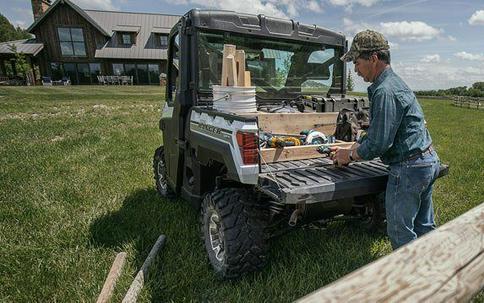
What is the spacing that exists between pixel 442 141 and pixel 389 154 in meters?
9.07

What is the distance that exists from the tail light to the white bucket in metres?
0.64

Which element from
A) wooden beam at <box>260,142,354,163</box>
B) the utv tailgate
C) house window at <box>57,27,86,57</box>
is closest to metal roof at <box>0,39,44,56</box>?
house window at <box>57,27,86,57</box>

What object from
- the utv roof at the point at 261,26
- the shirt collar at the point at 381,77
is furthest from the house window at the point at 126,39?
the shirt collar at the point at 381,77

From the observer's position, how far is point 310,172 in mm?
2854

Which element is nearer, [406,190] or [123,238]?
[406,190]

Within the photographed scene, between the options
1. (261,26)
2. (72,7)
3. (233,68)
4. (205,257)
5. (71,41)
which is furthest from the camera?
(71,41)

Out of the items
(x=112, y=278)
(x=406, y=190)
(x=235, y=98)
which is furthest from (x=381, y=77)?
(x=112, y=278)

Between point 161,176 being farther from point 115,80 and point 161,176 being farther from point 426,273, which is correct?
point 115,80

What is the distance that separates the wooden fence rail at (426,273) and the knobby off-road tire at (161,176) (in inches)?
158

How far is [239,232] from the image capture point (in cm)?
293

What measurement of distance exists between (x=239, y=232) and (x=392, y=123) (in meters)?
1.45

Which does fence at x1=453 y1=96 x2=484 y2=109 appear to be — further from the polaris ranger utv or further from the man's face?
the man's face

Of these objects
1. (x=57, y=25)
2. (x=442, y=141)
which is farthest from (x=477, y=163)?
(x=57, y=25)

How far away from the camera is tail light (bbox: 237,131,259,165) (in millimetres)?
2689
